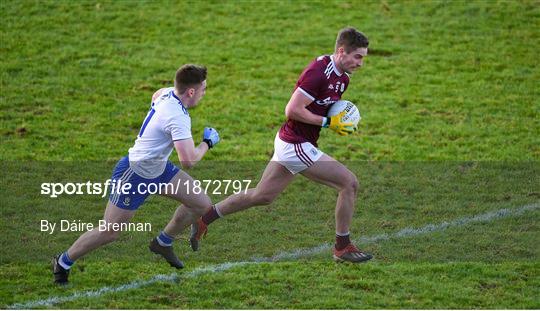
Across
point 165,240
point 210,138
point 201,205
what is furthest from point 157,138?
point 165,240

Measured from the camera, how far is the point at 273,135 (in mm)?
14227

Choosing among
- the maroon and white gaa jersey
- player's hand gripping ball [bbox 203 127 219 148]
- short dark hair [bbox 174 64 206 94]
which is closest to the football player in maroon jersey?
the maroon and white gaa jersey

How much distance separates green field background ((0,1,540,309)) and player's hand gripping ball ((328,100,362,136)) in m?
1.34

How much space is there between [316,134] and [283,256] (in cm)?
130

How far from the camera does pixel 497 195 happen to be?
11.8m

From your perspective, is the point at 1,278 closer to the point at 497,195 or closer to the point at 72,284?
the point at 72,284

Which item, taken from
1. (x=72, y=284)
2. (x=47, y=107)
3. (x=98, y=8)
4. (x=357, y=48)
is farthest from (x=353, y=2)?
(x=72, y=284)

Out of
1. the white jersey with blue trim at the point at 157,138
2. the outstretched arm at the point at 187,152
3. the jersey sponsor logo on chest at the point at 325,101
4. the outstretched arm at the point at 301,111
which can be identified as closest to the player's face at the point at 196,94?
the white jersey with blue trim at the point at 157,138

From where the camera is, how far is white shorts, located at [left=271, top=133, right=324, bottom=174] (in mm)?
9273

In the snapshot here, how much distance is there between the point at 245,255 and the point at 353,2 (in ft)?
33.9

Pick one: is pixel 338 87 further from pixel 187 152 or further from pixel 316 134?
pixel 187 152

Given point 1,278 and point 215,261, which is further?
point 215,261

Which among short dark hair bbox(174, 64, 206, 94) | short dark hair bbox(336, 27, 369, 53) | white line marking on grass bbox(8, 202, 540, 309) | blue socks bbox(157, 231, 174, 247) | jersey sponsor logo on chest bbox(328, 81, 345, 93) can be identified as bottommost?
white line marking on grass bbox(8, 202, 540, 309)

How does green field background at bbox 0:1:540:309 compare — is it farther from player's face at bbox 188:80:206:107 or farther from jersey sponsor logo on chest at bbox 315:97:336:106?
player's face at bbox 188:80:206:107
